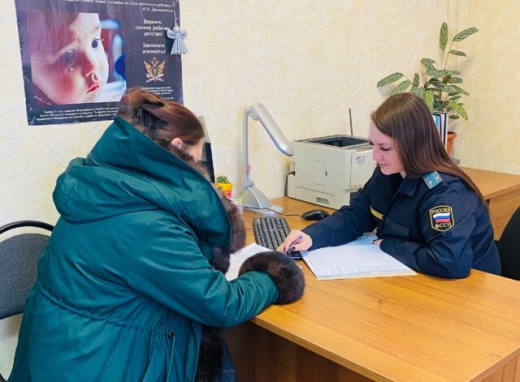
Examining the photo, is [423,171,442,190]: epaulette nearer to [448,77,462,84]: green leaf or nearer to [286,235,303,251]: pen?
[286,235,303,251]: pen

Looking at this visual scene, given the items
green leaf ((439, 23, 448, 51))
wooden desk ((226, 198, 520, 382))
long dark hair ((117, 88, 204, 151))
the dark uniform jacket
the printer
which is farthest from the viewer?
green leaf ((439, 23, 448, 51))

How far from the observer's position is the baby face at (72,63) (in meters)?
1.77

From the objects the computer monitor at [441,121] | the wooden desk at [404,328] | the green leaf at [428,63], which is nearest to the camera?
the wooden desk at [404,328]

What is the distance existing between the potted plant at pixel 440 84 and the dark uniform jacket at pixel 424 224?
1.16 metres

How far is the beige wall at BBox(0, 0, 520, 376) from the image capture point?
179 cm

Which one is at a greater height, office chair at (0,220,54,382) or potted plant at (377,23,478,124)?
potted plant at (377,23,478,124)

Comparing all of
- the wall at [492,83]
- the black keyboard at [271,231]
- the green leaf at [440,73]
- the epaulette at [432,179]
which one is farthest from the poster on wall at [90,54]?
the wall at [492,83]

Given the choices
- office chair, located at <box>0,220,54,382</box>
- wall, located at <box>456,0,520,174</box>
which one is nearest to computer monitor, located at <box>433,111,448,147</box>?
wall, located at <box>456,0,520,174</box>

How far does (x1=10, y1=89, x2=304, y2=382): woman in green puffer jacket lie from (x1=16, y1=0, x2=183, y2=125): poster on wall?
1.95 feet

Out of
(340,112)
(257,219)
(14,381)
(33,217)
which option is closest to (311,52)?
(340,112)

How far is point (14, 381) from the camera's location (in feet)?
4.50

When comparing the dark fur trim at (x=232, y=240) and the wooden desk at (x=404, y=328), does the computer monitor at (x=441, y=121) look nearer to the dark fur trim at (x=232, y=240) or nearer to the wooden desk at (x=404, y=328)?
the wooden desk at (x=404, y=328)

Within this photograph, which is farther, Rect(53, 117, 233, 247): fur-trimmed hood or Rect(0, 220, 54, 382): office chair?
Rect(0, 220, 54, 382): office chair

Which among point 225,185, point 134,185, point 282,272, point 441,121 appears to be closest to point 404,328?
point 282,272
